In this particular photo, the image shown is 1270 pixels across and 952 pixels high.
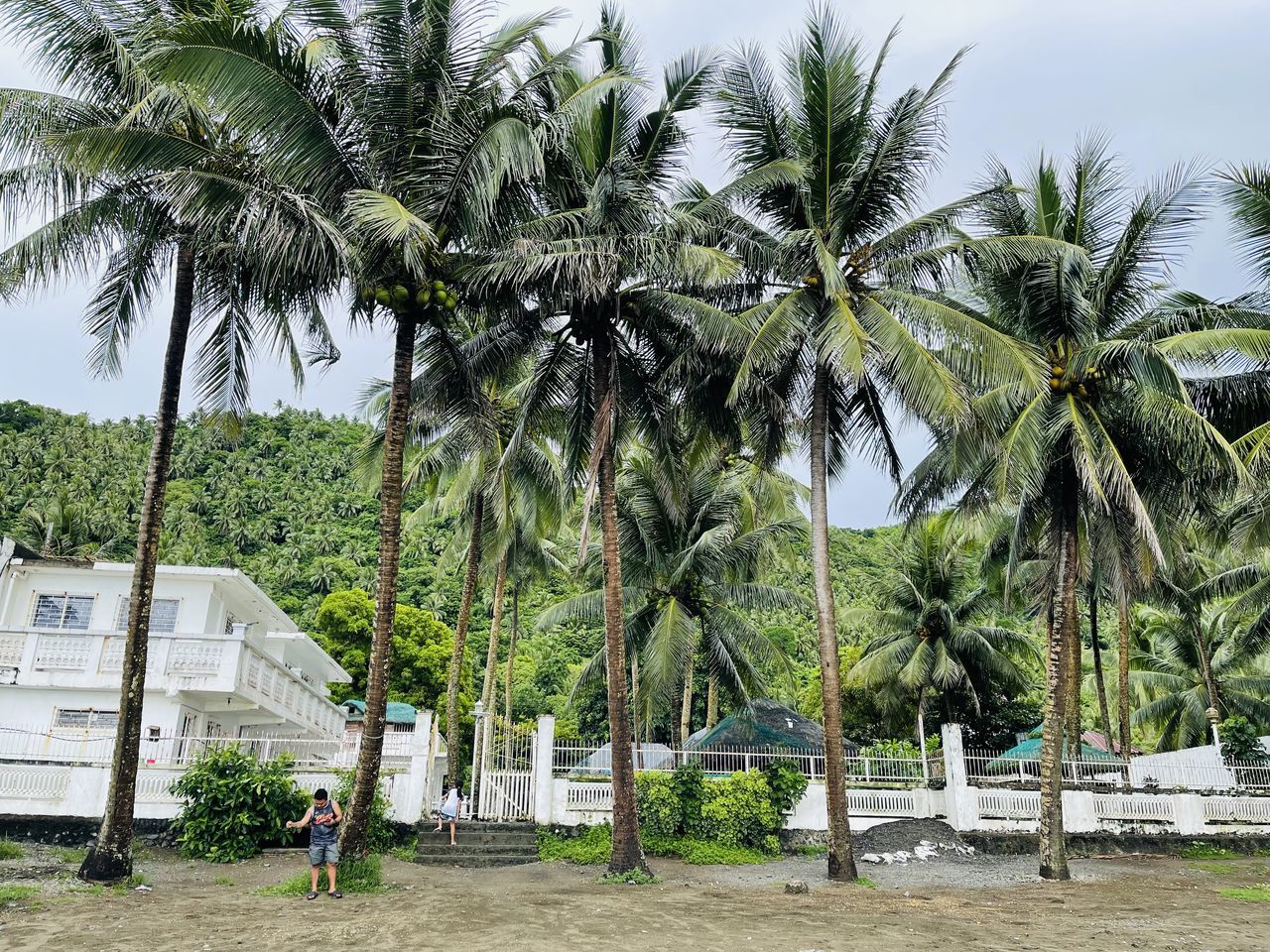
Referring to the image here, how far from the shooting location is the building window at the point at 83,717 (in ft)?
63.4

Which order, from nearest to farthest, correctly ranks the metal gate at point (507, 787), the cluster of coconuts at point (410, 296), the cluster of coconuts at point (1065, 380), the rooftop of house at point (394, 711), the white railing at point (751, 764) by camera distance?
the cluster of coconuts at point (410, 296), the cluster of coconuts at point (1065, 380), the metal gate at point (507, 787), the white railing at point (751, 764), the rooftop of house at point (394, 711)

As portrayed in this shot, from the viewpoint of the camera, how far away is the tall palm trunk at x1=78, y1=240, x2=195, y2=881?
1169 cm

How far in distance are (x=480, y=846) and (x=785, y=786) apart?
5.96m

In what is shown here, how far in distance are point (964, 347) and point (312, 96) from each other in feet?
34.0

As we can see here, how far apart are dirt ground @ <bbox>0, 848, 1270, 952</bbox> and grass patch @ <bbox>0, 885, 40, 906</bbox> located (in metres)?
0.19

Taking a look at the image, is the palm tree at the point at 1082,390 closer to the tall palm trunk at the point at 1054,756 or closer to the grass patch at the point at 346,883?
the tall palm trunk at the point at 1054,756

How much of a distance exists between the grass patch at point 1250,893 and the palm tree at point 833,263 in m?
5.01

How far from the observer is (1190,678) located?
39.3 meters

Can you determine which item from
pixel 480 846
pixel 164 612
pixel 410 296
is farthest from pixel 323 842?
pixel 164 612

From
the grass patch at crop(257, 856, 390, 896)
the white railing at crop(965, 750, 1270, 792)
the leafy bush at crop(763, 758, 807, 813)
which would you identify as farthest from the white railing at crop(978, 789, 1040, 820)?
the grass patch at crop(257, 856, 390, 896)

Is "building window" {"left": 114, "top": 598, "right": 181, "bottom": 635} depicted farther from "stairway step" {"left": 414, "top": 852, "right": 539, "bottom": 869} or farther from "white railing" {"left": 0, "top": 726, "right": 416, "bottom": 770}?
"stairway step" {"left": 414, "top": 852, "right": 539, "bottom": 869}

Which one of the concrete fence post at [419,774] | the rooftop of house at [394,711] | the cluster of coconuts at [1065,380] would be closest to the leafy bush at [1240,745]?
the cluster of coconuts at [1065,380]

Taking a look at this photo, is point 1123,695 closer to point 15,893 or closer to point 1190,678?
point 1190,678

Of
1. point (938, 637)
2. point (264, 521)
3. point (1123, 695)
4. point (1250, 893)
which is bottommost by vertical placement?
point (1250, 893)
